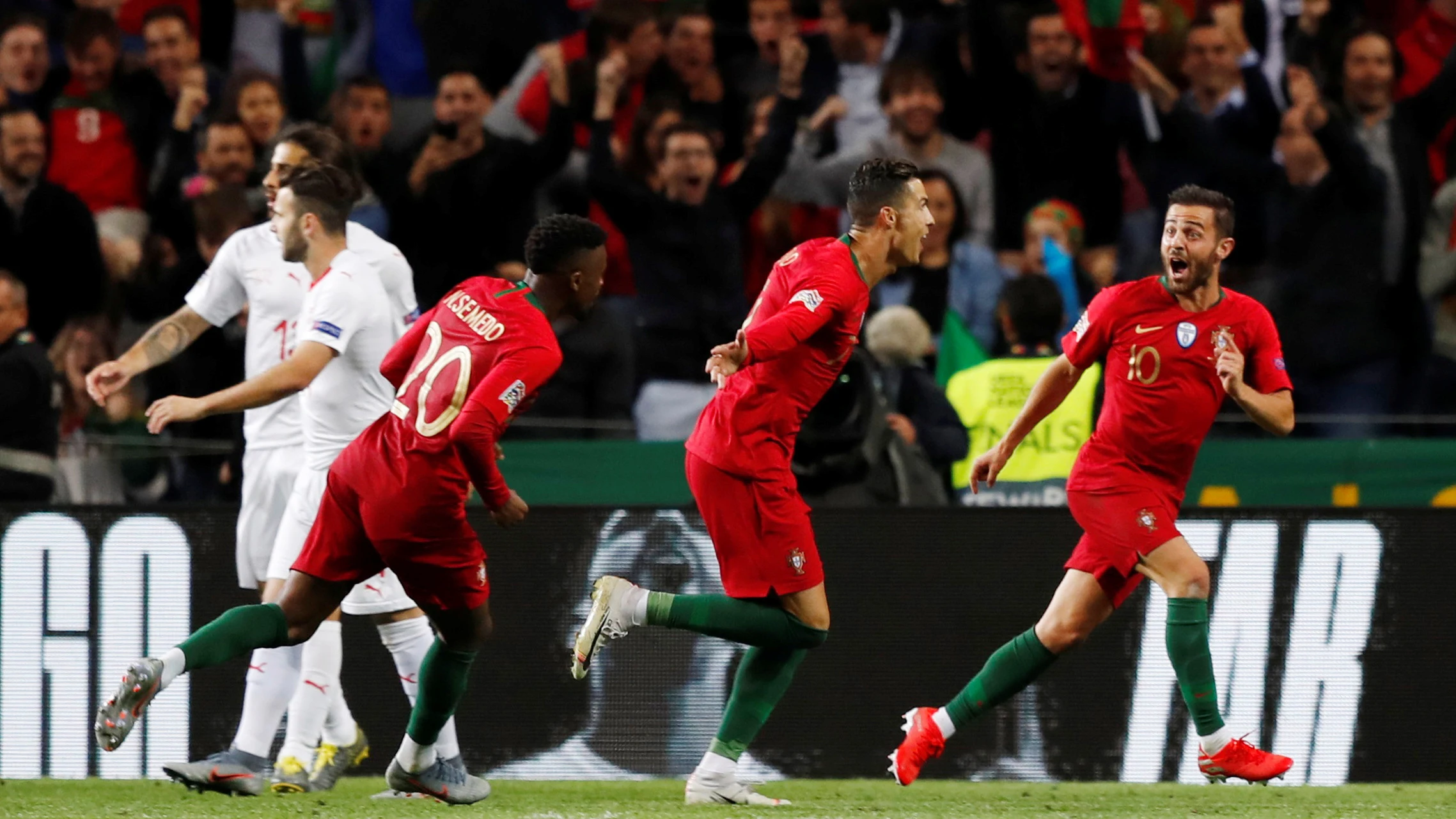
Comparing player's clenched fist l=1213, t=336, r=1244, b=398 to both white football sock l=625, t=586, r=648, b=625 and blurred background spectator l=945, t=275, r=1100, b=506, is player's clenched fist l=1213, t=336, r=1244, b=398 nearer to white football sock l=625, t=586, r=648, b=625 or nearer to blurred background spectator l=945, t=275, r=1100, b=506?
white football sock l=625, t=586, r=648, b=625

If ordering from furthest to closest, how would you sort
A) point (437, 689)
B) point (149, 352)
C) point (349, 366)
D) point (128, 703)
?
point (149, 352), point (349, 366), point (437, 689), point (128, 703)

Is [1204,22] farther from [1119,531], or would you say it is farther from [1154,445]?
[1119,531]

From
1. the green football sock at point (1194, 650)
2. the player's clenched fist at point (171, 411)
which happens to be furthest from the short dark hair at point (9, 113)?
the green football sock at point (1194, 650)

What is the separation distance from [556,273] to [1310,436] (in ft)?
15.4

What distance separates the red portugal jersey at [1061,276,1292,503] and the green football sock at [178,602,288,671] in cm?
258

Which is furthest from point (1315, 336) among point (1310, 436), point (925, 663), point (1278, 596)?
point (925, 663)

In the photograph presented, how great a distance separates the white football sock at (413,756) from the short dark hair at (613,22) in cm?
529

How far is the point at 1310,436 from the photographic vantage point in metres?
8.98

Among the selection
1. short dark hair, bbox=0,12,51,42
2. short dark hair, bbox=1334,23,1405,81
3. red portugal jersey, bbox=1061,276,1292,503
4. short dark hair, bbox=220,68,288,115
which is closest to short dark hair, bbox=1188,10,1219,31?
short dark hair, bbox=1334,23,1405,81

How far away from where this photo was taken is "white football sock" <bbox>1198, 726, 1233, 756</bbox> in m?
5.86

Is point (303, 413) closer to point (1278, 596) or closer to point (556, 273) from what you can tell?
point (556, 273)

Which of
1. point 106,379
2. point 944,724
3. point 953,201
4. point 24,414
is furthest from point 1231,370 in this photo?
point 24,414

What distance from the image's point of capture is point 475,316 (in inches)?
221

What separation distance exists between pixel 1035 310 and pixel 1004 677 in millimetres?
2574
